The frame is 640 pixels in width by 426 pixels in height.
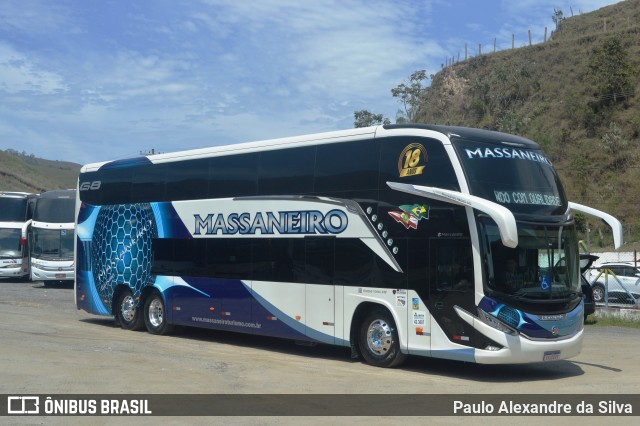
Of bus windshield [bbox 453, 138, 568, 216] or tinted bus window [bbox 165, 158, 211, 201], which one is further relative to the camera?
tinted bus window [bbox 165, 158, 211, 201]

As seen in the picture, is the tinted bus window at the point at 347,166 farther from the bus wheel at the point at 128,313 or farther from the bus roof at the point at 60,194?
the bus roof at the point at 60,194

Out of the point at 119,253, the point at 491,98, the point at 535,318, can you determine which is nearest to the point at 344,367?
the point at 535,318

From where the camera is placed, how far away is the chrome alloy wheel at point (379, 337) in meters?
13.9

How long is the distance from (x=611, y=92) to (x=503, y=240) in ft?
158

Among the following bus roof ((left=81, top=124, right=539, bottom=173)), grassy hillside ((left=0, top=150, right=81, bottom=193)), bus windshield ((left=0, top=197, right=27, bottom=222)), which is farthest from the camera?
grassy hillside ((left=0, top=150, right=81, bottom=193))

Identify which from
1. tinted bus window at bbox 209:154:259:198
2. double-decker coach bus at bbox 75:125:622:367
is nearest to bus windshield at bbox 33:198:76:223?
double-decker coach bus at bbox 75:125:622:367

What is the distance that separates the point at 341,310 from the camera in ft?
48.0

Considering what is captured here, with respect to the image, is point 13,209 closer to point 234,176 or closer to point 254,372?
point 234,176

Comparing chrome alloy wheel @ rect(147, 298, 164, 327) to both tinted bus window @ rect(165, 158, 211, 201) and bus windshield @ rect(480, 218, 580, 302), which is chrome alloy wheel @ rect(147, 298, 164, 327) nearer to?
tinted bus window @ rect(165, 158, 211, 201)

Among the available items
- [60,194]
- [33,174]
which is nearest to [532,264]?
[60,194]

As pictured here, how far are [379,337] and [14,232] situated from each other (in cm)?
2909

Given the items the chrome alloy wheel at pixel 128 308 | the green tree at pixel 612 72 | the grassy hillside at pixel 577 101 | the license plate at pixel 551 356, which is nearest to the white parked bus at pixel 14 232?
the chrome alloy wheel at pixel 128 308

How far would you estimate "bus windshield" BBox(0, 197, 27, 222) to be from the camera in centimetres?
3872
